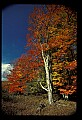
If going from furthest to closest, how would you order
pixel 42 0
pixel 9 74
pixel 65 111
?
pixel 9 74 < pixel 65 111 < pixel 42 0

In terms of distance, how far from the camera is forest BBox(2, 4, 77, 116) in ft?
20.2

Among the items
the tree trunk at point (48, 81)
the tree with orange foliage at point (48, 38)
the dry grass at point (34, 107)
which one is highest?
the tree with orange foliage at point (48, 38)

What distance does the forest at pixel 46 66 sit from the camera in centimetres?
616

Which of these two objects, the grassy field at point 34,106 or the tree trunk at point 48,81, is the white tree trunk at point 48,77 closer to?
the tree trunk at point 48,81

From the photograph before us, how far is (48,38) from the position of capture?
618 centimetres

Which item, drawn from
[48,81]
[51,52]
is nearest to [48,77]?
[48,81]

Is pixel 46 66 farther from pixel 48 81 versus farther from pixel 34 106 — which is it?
pixel 34 106

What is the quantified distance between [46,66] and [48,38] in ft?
2.88

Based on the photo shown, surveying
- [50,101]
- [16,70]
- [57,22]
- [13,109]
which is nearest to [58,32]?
[57,22]

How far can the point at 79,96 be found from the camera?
15.1ft

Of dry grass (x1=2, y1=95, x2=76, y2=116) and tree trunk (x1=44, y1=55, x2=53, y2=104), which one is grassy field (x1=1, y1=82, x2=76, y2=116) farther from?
tree trunk (x1=44, y1=55, x2=53, y2=104)

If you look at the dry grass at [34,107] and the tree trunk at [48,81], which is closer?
the dry grass at [34,107]

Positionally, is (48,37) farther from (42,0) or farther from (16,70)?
(42,0)

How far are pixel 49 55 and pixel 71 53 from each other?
0.73 meters
